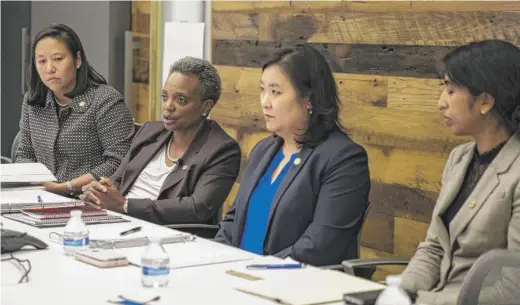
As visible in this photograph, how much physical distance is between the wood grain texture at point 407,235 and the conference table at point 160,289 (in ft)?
4.34

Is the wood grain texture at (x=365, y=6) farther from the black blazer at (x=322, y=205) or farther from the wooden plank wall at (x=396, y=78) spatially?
the black blazer at (x=322, y=205)

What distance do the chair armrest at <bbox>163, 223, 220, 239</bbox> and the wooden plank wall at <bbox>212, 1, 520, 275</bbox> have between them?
0.83 m

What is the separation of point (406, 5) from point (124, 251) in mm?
1855

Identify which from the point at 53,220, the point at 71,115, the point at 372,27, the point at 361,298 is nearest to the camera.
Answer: the point at 361,298

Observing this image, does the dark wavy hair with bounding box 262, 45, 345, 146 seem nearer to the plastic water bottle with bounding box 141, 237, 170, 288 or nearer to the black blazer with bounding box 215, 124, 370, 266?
the black blazer with bounding box 215, 124, 370, 266

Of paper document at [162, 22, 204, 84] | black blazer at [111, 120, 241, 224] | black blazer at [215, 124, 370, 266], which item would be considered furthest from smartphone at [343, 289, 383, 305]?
paper document at [162, 22, 204, 84]

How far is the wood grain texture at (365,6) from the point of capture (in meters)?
3.67

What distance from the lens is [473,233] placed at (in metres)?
2.80

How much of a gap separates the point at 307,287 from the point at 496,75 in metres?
0.99

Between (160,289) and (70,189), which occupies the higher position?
(160,289)

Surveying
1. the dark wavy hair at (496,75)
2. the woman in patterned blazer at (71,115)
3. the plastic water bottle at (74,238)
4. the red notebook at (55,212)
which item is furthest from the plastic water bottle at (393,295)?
the woman in patterned blazer at (71,115)

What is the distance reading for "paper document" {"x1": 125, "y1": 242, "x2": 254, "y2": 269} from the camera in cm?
274

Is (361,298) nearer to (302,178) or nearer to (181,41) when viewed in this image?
(302,178)

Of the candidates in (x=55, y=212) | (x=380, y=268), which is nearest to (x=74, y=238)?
(x=55, y=212)
